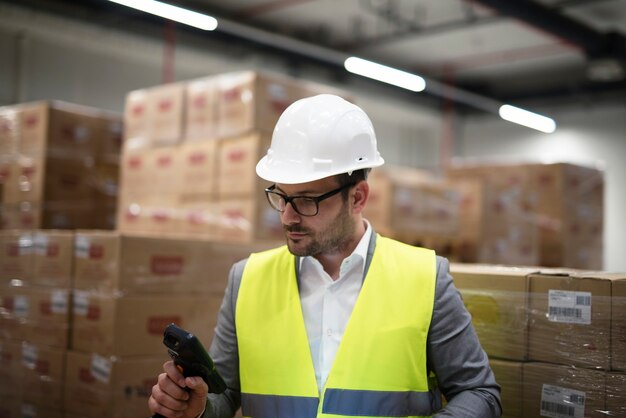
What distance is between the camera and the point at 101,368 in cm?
373

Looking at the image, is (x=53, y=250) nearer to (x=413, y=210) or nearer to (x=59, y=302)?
(x=59, y=302)

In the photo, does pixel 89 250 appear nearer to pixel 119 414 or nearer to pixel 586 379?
pixel 119 414

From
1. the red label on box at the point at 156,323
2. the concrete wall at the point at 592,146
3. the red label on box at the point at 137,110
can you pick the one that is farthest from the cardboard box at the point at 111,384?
the concrete wall at the point at 592,146

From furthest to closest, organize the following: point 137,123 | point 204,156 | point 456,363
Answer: point 137,123 → point 204,156 → point 456,363

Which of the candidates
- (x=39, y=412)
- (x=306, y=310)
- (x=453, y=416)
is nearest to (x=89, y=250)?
(x=39, y=412)

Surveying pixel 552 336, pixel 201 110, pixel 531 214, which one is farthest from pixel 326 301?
pixel 531 214

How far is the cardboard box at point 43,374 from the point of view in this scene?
4016 millimetres

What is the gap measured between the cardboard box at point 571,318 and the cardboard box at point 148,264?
7.19ft

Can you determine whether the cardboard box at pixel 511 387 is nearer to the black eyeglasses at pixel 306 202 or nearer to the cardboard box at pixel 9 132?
the black eyeglasses at pixel 306 202

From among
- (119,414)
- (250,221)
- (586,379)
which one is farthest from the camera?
(250,221)

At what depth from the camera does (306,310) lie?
2219 mm

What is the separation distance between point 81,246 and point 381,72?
680cm

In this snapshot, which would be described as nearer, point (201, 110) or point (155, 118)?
point (201, 110)

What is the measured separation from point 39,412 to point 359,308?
280 centimetres
